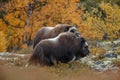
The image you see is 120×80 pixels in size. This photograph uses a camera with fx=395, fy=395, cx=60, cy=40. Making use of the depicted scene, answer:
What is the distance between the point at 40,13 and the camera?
36406mm

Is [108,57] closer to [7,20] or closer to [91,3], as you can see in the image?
[7,20]

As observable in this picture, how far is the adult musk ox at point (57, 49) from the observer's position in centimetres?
1245

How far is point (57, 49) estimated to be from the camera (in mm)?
12523

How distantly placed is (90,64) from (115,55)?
1459mm

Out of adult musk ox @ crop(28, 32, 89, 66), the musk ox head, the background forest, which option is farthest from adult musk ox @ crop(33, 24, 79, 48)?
the background forest

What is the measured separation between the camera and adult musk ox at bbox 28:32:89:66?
12.5m

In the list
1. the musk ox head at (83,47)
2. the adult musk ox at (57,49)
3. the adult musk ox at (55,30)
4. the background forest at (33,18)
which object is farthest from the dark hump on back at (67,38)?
the background forest at (33,18)

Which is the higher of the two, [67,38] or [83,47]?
[67,38]

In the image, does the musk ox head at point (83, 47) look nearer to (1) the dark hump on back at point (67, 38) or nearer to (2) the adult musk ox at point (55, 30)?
(1) the dark hump on back at point (67, 38)

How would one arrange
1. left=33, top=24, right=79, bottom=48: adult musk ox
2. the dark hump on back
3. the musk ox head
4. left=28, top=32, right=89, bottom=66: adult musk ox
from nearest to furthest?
left=28, top=32, right=89, bottom=66: adult musk ox < the dark hump on back < the musk ox head < left=33, top=24, right=79, bottom=48: adult musk ox

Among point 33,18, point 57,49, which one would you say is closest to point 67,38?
point 57,49

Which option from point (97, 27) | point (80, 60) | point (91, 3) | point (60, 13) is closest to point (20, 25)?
point (60, 13)

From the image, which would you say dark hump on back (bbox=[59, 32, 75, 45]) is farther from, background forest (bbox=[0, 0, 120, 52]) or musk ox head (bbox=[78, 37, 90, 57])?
background forest (bbox=[0, 0, 120, 52])

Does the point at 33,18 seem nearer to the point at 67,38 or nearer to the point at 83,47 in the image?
the point at 83,47
